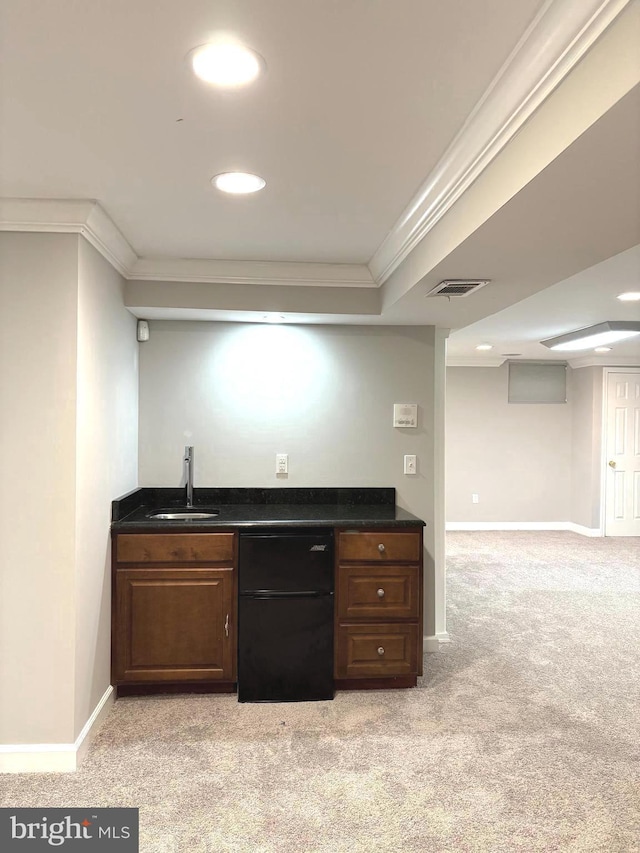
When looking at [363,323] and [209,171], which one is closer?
[209,171]

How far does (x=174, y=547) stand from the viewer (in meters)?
3.00

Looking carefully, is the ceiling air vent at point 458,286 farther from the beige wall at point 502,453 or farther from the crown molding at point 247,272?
the beige wall at point 502,453

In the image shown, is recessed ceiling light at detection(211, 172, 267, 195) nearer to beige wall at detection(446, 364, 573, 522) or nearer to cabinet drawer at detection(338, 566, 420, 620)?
cabinet drawer at detection(338, 566, 420, 620)

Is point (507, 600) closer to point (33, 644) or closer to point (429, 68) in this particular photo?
point (33, 644)

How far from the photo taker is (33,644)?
2.40m

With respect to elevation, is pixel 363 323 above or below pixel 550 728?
above

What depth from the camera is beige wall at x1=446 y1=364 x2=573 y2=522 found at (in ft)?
25.7

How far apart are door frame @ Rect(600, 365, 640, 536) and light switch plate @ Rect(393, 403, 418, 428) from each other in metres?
4.66

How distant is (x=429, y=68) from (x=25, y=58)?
99cm

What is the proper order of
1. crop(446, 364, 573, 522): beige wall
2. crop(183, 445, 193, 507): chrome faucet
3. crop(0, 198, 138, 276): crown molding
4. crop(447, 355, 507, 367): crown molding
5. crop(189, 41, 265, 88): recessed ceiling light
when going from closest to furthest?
1. crop(189, 41, 265, 88): recessed ceiling light
2. crop(0, 198, 138, 276): crown molding
3. crop(183, 445, 193, 507): chrome faucet
4. crop(447, 355, 507, 367): crown molding
5. crop(446, 364, 573, 522): beige wall


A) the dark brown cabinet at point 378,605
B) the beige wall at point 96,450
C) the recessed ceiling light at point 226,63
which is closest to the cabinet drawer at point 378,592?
the dark brown cabinet at point 378,605

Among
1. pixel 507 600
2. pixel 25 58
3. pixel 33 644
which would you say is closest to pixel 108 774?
pixel 33 644

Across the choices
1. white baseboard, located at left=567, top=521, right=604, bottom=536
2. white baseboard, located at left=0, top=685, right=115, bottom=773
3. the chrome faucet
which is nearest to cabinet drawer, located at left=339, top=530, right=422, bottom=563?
the chrome faucet

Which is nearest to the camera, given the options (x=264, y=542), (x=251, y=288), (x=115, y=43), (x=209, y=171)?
(x=115, y=43)
